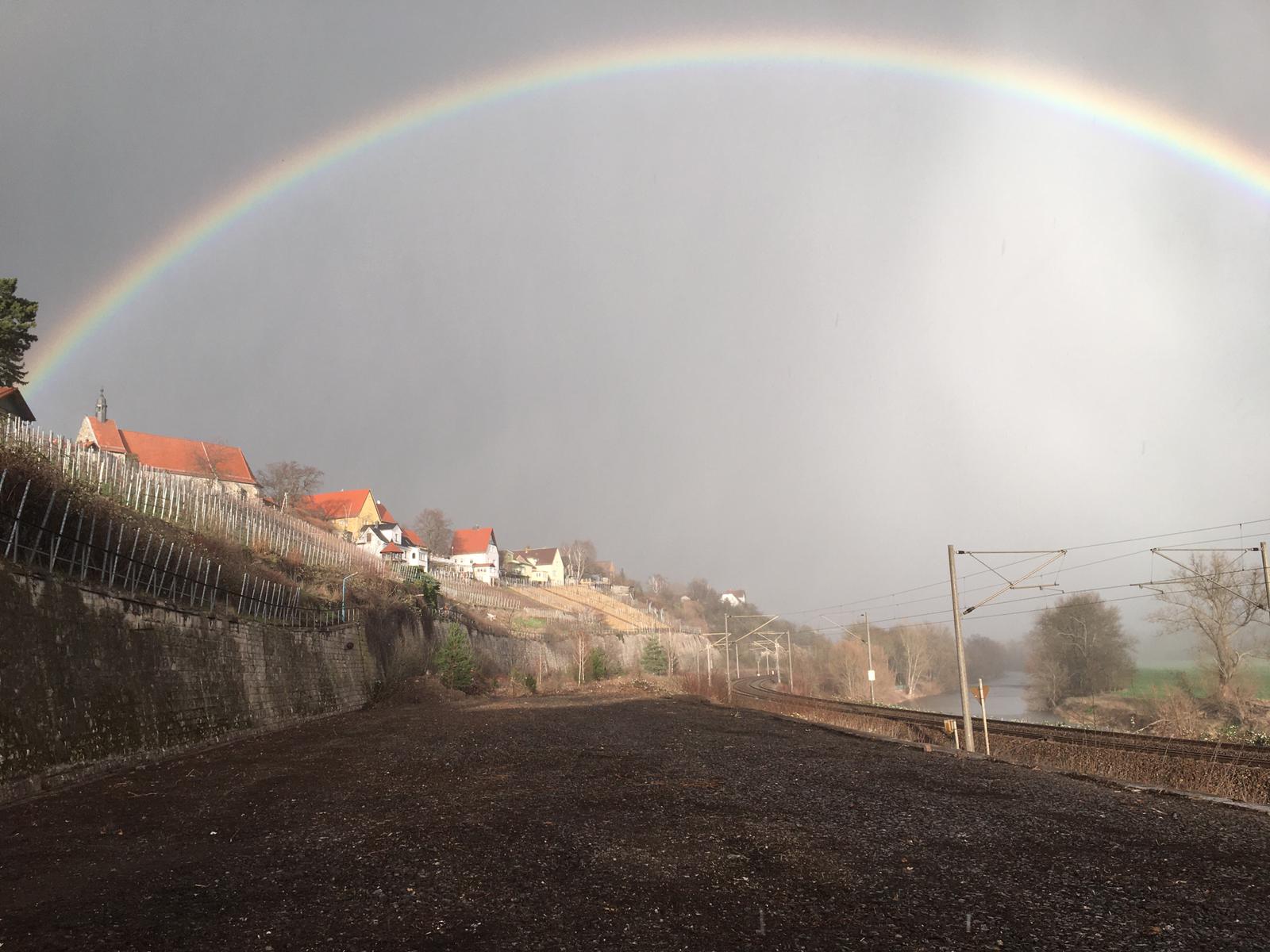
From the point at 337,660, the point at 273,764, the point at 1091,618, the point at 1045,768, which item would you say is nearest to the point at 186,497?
the point at 337,660

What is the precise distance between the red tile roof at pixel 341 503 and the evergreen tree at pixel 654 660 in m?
53.9

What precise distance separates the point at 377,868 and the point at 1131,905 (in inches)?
351

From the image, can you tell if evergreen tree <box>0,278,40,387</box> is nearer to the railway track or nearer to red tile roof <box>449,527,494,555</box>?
the railway track

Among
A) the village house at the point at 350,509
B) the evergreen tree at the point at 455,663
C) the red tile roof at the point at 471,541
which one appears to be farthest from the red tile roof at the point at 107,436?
the red tile roof at the point at 471,541

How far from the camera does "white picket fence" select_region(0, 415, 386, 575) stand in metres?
25.1

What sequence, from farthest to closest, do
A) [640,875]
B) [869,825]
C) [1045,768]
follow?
[1045,768]
[869,825]
[640,875]

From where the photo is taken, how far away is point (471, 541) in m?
152

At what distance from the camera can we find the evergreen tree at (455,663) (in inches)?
1905

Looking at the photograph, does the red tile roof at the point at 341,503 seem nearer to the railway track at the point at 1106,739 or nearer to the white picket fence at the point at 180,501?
the white picket fence at the point at 180,501

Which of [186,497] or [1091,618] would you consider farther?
[1091,618]

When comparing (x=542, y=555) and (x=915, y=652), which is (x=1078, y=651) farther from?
(x=542, y=555)

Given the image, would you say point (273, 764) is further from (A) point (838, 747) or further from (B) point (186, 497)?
(B) point (186, 497)

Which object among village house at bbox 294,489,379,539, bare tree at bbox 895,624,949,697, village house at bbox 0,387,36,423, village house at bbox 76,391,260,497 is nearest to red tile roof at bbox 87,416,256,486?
village house at bbox 76,391,260,497

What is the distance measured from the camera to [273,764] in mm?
19094
